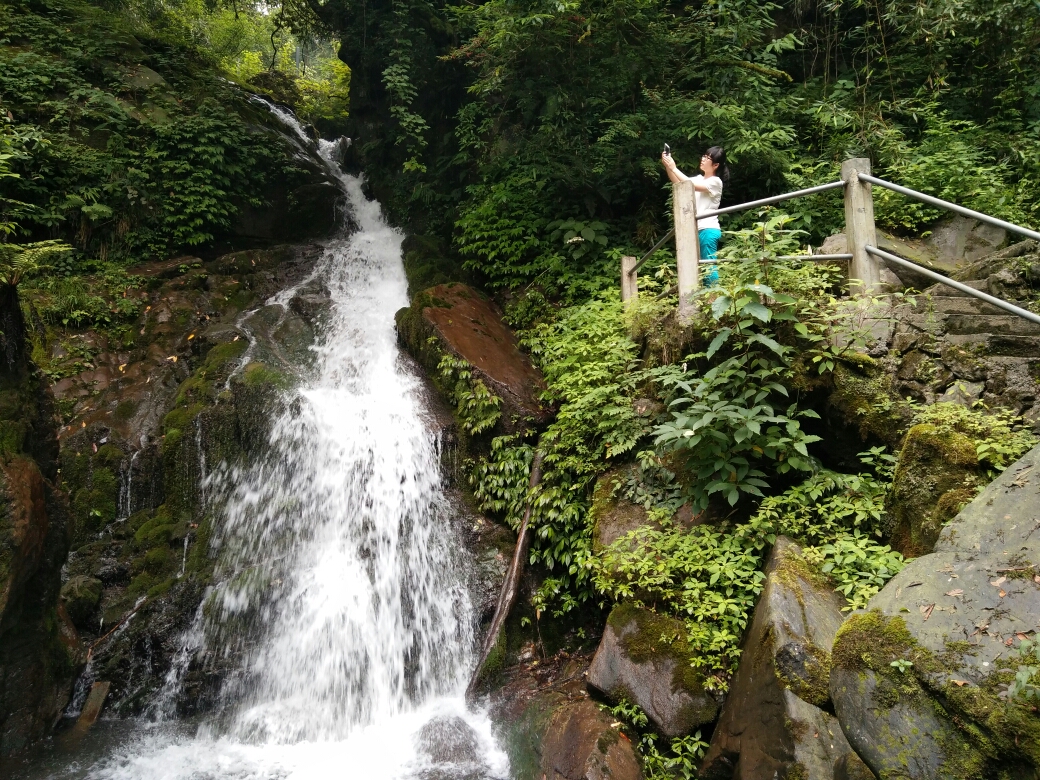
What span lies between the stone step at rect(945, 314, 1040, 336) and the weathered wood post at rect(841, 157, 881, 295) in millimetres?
623

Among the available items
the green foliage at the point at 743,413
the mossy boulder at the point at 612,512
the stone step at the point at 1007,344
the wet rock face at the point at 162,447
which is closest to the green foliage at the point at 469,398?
the mossy boulder at the point at 612,512

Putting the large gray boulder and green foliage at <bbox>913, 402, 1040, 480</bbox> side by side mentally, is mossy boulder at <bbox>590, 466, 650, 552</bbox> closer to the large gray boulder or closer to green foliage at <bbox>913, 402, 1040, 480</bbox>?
green foliage at <bbox>913, 402, 1040, 480</bbox>

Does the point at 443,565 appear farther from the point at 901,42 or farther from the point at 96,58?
the point at 96,58

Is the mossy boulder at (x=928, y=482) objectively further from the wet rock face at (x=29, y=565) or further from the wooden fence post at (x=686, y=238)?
the wet rock face at (x=29, y=565)

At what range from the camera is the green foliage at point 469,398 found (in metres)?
8.10

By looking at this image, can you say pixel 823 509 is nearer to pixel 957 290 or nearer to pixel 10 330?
pixel 957 290

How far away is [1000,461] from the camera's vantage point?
13.1ft

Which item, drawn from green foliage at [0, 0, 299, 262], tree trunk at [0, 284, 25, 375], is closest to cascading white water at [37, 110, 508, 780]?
tree trunk at [0, 284, 25, 375]

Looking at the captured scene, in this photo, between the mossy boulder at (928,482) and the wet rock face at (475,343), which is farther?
the wet rock face at (475,343)

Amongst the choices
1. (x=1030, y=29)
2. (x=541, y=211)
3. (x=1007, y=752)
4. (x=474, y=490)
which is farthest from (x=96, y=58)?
(x=1007, y=752)

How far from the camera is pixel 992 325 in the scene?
4816 millimetres

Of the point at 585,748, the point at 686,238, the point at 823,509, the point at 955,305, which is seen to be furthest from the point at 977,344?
the point at 585,748

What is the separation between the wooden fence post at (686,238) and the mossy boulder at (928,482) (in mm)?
2427

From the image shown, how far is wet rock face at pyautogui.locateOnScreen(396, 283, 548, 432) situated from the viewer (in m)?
8.34
